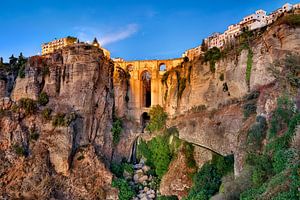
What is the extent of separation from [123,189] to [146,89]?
17.3 metres


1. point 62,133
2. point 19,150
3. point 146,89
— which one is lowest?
point 19,150

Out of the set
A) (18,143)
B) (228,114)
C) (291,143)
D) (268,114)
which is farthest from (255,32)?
(18,143)

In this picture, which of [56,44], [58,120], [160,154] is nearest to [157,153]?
[160,154]

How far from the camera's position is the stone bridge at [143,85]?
50219mm

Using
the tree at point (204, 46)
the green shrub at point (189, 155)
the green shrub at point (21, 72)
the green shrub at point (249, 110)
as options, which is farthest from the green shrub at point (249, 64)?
the green shrub at point (21, 72)

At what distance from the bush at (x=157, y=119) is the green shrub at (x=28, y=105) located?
13.7m

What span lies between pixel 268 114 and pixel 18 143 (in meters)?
26.2

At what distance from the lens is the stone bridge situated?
50.2 m

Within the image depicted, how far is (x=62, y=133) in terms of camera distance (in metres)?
41.7

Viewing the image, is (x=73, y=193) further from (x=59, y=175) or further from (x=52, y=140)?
(x=52, y=140)

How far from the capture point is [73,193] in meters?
39.8

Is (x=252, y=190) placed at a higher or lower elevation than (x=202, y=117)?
lower

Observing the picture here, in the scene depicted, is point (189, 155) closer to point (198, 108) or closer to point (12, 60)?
point (198, 108)

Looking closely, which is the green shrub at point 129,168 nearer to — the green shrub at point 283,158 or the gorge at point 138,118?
the gorge at point 138,118
